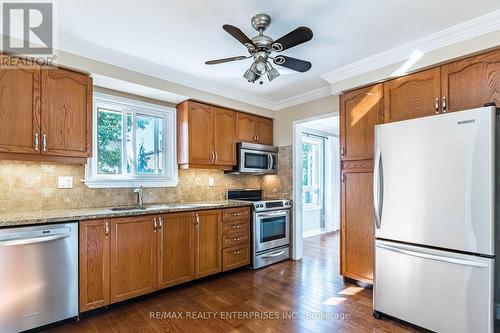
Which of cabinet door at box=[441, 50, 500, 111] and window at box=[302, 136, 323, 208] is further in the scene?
window at box=[302, 136, 323, 208]

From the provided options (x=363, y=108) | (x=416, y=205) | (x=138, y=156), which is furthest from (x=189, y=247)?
(x=363, y=108)

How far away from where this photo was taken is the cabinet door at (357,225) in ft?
9.54

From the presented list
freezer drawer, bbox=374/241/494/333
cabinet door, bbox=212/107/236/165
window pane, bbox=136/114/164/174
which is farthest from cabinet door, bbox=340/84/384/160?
window pane, bbox=136/114/164/174

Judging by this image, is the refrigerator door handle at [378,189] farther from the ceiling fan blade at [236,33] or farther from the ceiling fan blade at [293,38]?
the ceiling fan blade at [236,33]

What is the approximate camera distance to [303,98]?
403cm

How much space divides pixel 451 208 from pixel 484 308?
2.18ft

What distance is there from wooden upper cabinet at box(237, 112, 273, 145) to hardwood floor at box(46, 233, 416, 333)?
6.41ft

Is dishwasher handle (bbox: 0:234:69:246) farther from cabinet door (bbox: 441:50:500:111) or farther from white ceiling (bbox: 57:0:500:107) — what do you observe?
cabinet door (bbox: 441:50:500:111)

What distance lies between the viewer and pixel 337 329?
2.20m

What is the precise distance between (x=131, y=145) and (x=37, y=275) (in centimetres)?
163

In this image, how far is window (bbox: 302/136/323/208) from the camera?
19.7 ft

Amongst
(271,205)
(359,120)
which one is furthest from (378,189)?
(271,205)

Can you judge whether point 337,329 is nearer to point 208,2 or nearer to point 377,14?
point 377,14

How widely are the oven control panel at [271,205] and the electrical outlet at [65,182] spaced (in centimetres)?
213
